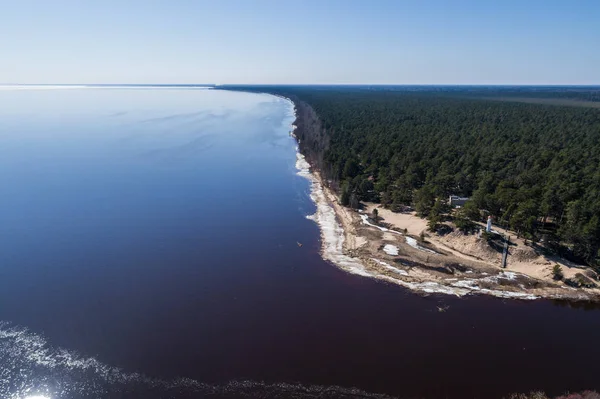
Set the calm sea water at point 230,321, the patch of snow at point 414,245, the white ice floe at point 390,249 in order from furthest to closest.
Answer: the patch of snow at point 414,245
the white ice floe at point 390,249
the calm sea water at point 230,321

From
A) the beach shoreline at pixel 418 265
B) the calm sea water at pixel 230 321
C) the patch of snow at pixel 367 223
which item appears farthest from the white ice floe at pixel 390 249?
the calm sea water at pixel 230 321

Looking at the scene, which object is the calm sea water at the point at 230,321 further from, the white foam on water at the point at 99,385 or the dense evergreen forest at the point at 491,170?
the dense evergreen forest at the point at 491,170

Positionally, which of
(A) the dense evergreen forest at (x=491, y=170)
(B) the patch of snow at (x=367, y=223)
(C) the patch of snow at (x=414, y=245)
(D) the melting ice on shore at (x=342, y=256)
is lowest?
(D) the melting ice on shore at (x=342, y=256)

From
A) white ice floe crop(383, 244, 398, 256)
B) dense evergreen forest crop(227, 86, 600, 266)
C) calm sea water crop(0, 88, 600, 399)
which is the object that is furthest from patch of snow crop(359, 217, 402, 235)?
calm sea water crop(0, 88, 600, 399)

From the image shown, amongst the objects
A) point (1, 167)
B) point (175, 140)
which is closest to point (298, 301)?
point (1, 167)

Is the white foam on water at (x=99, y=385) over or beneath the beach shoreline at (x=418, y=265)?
beneath
